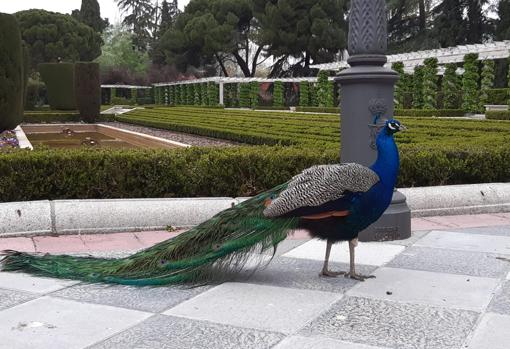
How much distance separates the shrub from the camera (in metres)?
31.4

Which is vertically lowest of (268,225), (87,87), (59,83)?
(268,225)

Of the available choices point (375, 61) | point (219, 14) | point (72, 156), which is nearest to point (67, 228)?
point (72, 156)

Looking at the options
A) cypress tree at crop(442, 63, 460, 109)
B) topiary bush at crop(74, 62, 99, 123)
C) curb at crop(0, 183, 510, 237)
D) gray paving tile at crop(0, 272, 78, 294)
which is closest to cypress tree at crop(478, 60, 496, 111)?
cypress tree at crop(442, 63, 460, 109)

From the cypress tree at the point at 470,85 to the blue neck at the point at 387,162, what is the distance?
2401 centimetres

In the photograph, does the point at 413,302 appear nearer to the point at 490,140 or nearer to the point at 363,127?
the point at 363,127

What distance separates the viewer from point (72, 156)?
6.18 meters

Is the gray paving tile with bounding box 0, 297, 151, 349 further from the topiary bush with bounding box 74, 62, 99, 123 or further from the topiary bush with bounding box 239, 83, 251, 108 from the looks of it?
the topiary bush with bounding box 239, 83, 251, 108

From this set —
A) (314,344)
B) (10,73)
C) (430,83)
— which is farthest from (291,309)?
(430,83)

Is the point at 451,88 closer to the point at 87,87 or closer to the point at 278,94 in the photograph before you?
the point at 87,87

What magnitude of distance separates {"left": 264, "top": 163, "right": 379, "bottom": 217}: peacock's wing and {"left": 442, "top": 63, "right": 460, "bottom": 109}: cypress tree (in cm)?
2529

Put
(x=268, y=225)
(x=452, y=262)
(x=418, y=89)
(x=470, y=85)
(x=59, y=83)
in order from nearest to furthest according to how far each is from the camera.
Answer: (x=268, y=225)
(x=452, y=262)
(x=470, y=85)
(x=418, y=89)
(x=59, y=83)

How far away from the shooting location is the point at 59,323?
3168 millimetres

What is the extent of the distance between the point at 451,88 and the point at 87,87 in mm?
16860

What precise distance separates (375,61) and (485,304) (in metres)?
2.53
